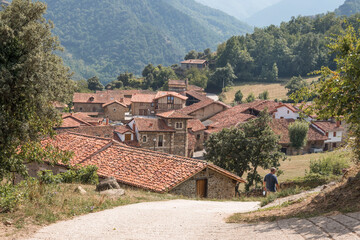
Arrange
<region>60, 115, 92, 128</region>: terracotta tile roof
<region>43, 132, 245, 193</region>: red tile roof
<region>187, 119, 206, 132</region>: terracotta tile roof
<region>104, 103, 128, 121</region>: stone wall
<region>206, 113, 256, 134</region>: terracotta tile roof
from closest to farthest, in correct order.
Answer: <region>43, 132, 245, 193</region>: red tile roof, <region>60, 115, 92, 128</region>: terracotta tile roof, <region>187, 119, 206, 132</region>: terracotta tile roof, <region>206, 113, 256, 134</region>: terracotta tile roof, <region>104, 103, 128, 121</region>: stone wall

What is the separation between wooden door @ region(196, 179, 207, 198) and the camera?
1995cm

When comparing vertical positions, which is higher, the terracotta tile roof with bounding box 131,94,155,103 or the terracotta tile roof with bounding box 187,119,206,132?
the terracotta tile roof with bounding box 131,94,155,103

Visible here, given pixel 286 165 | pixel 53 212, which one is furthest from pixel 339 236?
pixel 286 165

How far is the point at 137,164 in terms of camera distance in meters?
21.0

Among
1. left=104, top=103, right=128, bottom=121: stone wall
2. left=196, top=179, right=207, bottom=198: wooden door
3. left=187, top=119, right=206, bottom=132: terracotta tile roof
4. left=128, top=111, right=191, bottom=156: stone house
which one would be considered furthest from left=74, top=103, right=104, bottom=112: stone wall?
left=196, top=179, right=207, bottom=198: wooden door

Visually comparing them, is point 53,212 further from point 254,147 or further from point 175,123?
point 175,123

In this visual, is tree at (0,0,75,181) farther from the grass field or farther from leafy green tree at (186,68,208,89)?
leafy green tree at (186,68,208,89)

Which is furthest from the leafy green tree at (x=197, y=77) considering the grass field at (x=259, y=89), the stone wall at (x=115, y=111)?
the stone wall at (x=115, y=111)

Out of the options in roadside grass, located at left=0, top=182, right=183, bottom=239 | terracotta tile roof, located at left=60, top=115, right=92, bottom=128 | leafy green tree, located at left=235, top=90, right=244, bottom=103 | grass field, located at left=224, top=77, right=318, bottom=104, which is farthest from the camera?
grass field, located at left=224, top=77, right=318, bottom=104

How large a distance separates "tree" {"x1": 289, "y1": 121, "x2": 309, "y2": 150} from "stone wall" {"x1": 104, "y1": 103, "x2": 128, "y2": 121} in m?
35.4

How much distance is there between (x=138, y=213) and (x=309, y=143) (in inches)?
2095

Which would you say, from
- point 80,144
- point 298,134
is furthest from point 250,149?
point 298,134

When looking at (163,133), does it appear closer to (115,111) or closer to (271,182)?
(115,111)

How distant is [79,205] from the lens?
11.4m
